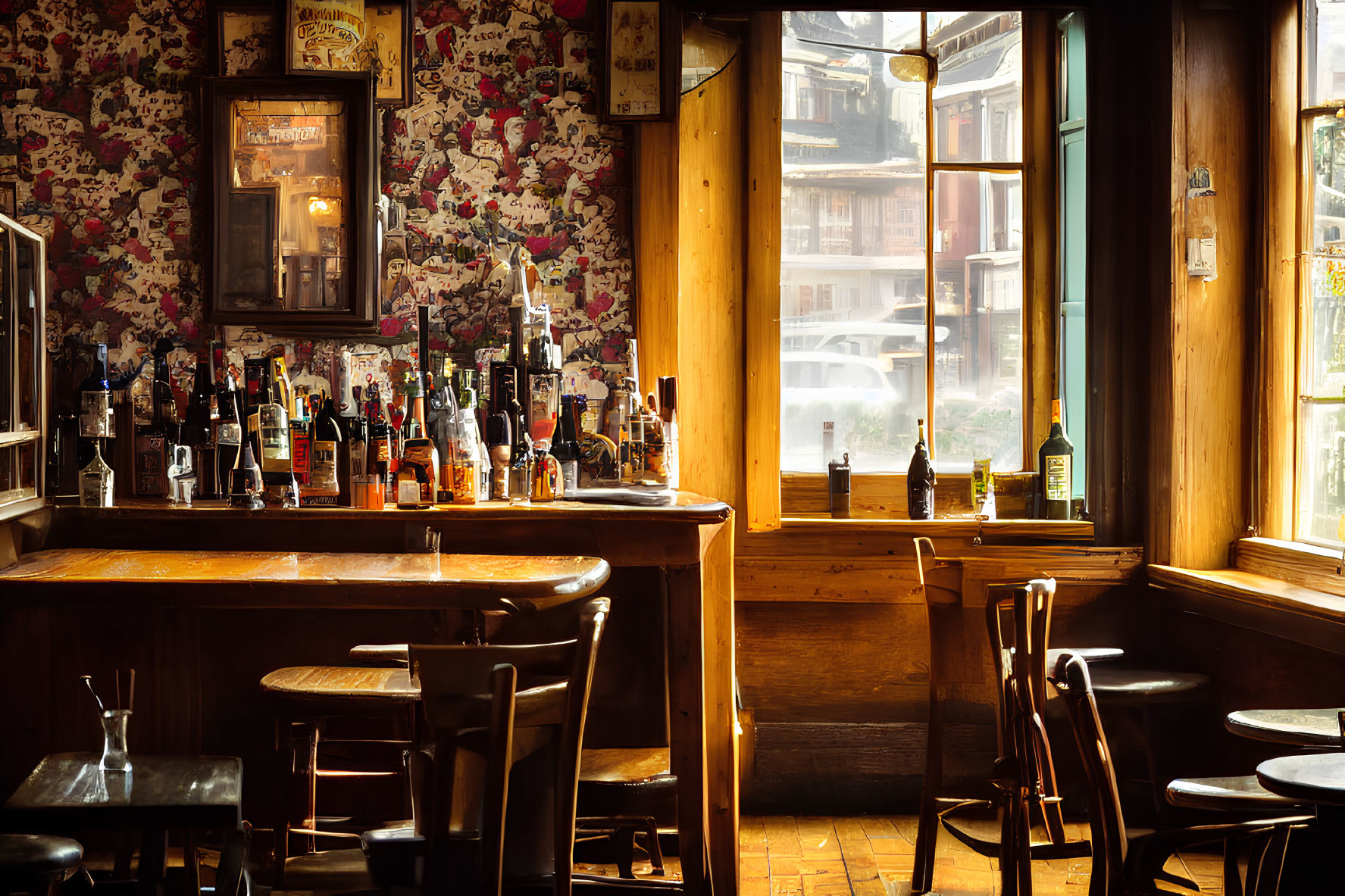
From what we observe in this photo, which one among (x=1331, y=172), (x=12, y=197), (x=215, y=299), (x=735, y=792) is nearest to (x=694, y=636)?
(x=735, y=792)

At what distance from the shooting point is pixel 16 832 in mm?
1942

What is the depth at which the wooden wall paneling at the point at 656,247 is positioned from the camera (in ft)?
11.1

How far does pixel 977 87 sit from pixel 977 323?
31.2 inches

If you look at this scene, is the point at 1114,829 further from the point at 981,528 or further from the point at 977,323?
the point at 977,323

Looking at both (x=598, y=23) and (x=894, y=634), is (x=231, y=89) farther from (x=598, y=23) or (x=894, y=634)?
(x=894, y=634)

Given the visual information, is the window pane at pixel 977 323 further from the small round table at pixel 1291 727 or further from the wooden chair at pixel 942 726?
the small round table at pixel 1291 727

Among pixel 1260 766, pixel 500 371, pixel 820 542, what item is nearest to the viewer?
pixel 1260 766

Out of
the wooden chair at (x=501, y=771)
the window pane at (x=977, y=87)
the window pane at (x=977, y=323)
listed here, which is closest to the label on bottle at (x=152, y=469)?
the wooden chair at (x=501, y=771)

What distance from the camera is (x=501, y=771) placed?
1567 millimetres

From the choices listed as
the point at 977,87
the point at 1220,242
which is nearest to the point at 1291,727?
the point at 1220,242

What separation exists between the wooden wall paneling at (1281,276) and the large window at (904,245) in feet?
2.53

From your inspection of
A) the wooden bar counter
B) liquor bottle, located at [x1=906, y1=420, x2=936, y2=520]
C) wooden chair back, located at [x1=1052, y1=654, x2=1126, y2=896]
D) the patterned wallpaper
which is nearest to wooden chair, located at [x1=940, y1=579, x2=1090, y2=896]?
wooden chair back, located at [x1=1052, y1=654, x2=1126, y2=896]

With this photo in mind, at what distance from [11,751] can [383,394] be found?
4.47 ft

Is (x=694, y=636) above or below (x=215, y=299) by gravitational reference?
below
